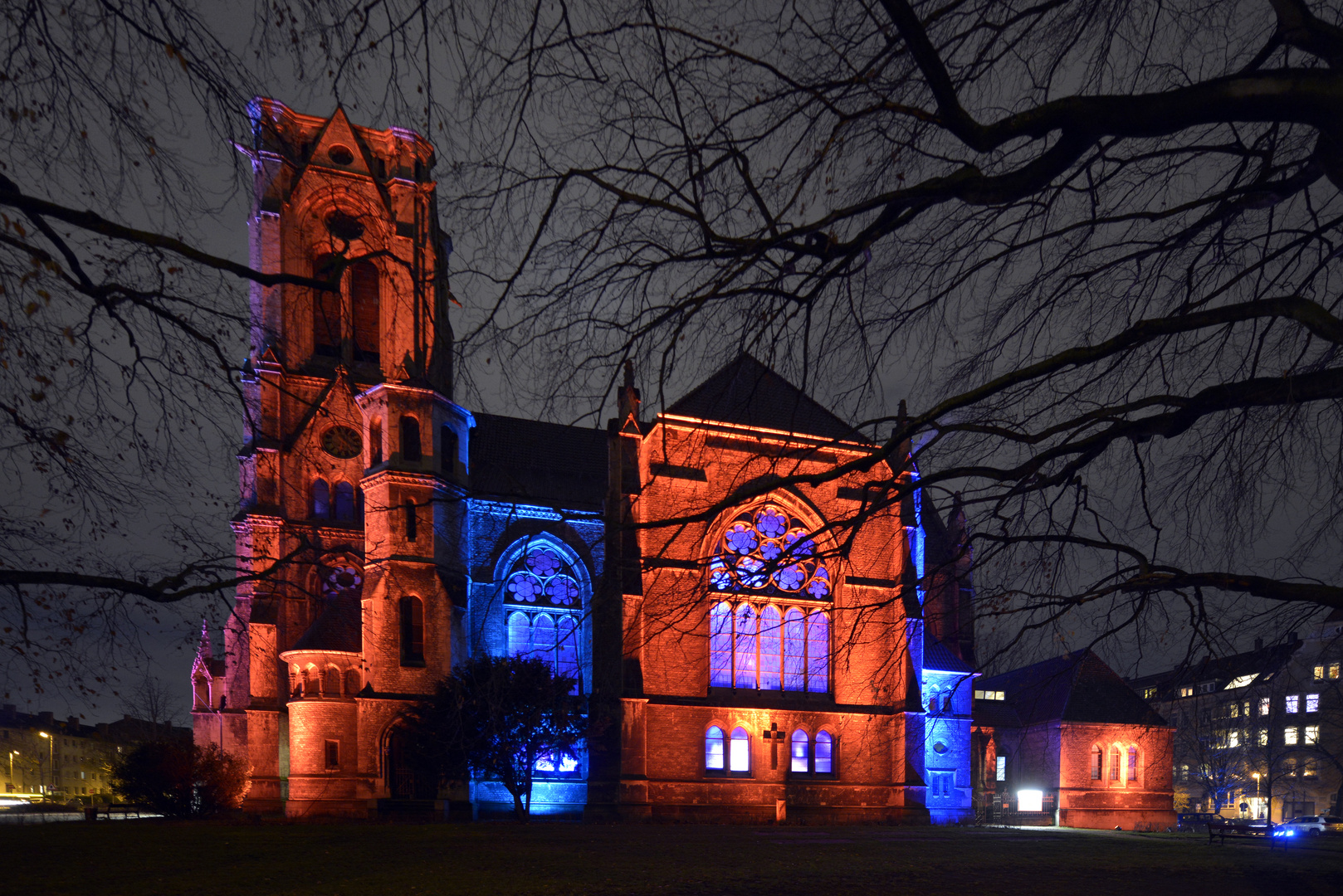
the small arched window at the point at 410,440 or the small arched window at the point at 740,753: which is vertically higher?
the small arched window at the point at 410,440

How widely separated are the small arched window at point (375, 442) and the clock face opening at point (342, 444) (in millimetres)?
2028

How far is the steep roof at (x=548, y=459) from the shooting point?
130ft

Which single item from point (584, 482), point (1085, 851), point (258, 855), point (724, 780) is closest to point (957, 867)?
point (1085, 851)

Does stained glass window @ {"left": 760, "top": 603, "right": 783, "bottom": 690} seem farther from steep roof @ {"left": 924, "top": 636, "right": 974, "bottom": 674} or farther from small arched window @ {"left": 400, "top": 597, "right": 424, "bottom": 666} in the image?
small arched window @ {"left": 400, "top": 597, "right": 424, "bottom": 666}

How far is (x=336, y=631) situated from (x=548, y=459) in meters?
12.6

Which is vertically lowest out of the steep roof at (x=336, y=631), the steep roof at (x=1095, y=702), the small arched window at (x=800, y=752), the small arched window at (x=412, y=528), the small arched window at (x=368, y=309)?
the steep roof at (x=1095, y=702)

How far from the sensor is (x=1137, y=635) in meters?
7.22

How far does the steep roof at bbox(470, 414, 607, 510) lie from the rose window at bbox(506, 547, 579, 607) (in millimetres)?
2940

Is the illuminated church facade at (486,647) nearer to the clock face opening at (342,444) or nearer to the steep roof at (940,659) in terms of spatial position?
the clock face opening at (342,444)

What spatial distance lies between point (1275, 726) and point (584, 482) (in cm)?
4526

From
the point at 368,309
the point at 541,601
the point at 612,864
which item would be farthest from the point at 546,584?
the point at 612,864

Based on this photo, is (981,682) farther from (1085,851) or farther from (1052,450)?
(1052,450)

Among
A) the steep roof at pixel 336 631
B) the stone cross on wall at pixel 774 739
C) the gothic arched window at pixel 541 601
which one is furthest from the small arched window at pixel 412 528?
the stone cross on wall at pixel 774 739

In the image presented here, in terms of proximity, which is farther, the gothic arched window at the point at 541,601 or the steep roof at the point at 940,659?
the steep roof at the point at 940,659
